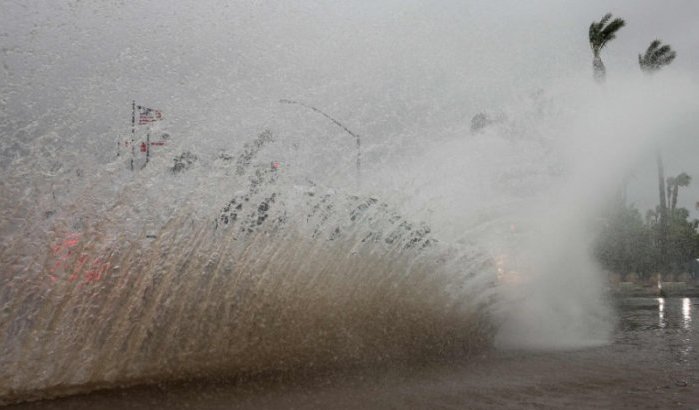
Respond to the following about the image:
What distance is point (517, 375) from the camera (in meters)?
5.20

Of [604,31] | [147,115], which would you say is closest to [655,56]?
[604,31]

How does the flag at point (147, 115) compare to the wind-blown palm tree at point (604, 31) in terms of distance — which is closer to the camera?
the flag at point (147, 115)

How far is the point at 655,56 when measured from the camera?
34.2 meters

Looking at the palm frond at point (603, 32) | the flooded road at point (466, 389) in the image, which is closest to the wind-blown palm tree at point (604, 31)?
the palm frond at point (603, 32)

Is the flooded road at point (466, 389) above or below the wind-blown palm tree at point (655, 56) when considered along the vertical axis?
below

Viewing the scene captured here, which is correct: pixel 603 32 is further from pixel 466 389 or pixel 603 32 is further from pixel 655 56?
pixel 466 389

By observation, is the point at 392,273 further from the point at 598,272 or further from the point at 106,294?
the point at 598,272

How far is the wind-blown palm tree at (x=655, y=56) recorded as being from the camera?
34062 millimetres

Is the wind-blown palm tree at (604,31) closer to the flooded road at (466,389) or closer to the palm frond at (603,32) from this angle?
the palm frond at (603,32)

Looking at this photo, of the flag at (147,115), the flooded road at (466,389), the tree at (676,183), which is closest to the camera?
the flooded road at (466,389)

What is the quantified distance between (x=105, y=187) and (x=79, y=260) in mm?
587

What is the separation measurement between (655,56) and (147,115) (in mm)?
34521

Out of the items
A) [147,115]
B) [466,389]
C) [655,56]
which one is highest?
[655,56]

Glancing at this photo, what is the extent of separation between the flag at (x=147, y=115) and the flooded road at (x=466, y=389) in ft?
7.04
